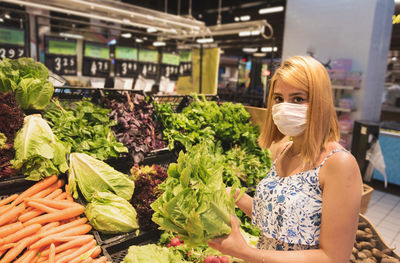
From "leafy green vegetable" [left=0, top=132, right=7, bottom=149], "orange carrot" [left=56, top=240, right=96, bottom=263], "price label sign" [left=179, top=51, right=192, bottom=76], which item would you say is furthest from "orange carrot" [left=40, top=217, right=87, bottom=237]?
"price label sign" [left=179, top=51, right=192, bottom=76]

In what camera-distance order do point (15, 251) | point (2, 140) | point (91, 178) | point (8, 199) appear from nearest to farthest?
1. point (15, 251)
2. point (8, 199)
3. point (2, 140)
4. point (91, 178)

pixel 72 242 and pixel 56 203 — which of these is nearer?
pixel 72 242

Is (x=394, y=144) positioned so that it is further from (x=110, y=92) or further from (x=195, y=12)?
(x=195, y=12)

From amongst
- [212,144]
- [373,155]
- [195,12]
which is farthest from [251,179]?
[195,12]

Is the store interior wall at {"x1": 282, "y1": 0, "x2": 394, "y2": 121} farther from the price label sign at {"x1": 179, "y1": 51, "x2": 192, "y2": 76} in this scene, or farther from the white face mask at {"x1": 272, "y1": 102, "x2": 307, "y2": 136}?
the white face mask at {"x1": 272, "y1": 102, "x2": 307, "y2": 136}

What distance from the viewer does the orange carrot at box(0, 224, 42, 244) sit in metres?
1.82

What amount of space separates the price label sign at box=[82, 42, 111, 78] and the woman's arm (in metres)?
5.81

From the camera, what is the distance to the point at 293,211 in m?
1.50

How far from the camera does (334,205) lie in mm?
1348

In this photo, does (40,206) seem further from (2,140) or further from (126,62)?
(126,62)

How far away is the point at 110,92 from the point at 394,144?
6548 millimetres

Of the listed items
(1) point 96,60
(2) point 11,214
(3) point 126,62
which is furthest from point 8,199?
(3) point 126,62

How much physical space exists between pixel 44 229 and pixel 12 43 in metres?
3.65

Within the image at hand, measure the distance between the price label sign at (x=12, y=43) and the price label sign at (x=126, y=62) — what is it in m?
2.31
